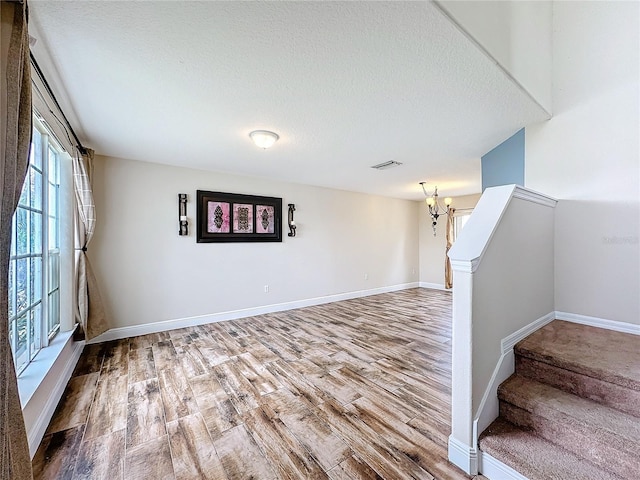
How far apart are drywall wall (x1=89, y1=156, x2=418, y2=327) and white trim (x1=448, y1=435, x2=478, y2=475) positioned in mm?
3659

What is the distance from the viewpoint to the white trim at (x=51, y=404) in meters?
1.65

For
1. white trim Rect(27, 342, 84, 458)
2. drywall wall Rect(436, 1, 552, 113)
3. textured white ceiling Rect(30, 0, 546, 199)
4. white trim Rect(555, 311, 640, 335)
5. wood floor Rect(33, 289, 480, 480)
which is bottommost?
wood floor Rect(33, 289, 480, 480)

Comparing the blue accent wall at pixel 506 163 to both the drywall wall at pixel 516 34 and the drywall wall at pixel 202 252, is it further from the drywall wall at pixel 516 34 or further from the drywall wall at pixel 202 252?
the drywall wall at pixel 202 252

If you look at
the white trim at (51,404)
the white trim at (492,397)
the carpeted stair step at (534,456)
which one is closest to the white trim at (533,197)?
the white trim at (492,397)

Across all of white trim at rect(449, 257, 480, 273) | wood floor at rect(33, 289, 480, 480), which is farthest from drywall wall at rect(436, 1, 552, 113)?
wood floor at rect(33, 289, 480, 480)

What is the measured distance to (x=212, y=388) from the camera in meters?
2.34

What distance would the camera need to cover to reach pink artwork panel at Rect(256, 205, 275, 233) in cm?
472

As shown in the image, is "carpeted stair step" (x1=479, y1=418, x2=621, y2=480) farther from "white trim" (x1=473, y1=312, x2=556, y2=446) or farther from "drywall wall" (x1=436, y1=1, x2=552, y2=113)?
→ "drywall wall" (x1=436, y1=1, x2=552, y2=113)

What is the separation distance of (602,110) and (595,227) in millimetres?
1017

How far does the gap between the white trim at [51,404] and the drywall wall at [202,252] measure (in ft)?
2.93

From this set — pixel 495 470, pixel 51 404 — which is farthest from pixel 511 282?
pixel 51 404

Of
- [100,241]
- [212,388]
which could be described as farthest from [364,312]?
[100,241]

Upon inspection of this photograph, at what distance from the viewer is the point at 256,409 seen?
2.04m

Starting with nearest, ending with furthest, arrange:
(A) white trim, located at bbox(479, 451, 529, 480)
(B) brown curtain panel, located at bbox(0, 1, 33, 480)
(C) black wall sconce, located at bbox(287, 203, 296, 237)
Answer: (B) brown curtain panel, located at bbox(0, 1, 33, 480)
(A) white trim, located at bbox(479, 451, 529, 480)
(C) black wall sconce, located at bbox(287, 203, 296, 237)
